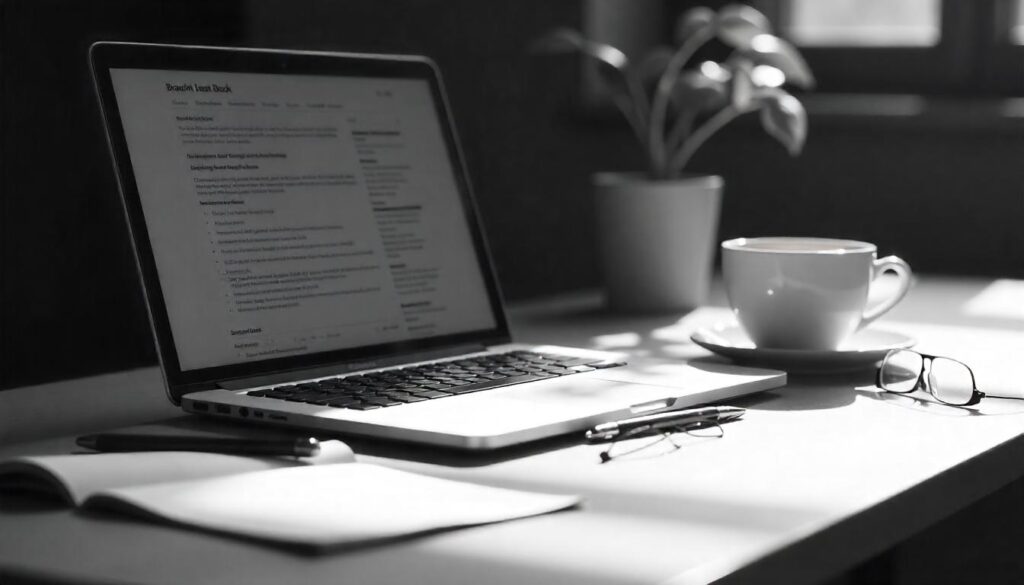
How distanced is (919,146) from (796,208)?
8.2 inches

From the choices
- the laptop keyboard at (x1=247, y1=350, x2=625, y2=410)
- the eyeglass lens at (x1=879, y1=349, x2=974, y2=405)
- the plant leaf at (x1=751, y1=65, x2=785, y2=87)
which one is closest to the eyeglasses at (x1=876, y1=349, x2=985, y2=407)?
the eyeglass lens at (x1=879, y1=349, x2=974, y2=405)

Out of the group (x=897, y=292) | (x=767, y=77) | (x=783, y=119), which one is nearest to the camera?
(x=897, y=292)

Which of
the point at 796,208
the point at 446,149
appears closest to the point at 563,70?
the point at 796,208

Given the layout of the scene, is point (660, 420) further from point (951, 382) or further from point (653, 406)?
point (951, 382)

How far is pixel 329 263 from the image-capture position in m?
1.07

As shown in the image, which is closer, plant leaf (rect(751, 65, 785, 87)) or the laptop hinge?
the laptop hinge

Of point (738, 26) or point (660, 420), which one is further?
point (738, 26)

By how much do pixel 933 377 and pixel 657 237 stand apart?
515 mm

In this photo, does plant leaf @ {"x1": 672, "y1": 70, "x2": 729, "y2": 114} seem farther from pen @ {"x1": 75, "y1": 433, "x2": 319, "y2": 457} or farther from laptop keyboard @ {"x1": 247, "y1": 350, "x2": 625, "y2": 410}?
pen @ {"x1": 75, "y1": 433, "x2": 319, "y2": 457}

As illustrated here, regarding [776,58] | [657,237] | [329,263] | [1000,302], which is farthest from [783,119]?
[329,263]

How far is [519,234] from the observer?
6.73 feet

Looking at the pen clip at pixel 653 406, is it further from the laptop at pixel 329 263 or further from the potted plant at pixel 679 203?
the potted plant at pixel 679 203

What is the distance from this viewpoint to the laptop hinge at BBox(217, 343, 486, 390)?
0.96 meters

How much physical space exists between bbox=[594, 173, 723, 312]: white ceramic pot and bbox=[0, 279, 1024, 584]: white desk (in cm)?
44
